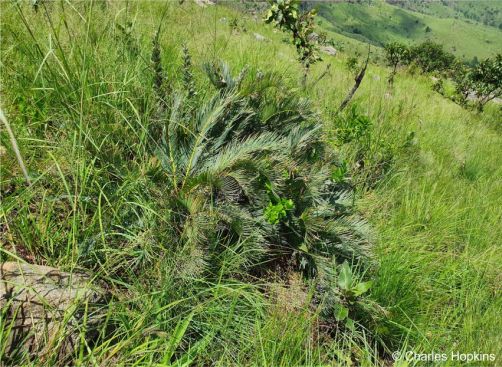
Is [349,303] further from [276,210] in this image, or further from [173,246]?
[173,246]

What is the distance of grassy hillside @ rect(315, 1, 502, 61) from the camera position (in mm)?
166375

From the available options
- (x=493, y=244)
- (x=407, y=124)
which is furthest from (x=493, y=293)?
(x=407, y=124)

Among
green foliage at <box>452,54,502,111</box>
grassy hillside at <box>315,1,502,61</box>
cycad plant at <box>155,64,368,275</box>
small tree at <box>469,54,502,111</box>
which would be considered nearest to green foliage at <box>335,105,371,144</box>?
cycad plant at <box>155,64,368,275</box>

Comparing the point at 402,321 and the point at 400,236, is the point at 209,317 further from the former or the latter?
the point at 400,236

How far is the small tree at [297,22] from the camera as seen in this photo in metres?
3.21

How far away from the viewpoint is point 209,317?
1355mm

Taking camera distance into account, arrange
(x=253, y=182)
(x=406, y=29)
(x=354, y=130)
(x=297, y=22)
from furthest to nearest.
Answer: (x=406, y=29) → (x=297, y=22) → (x=354, y=130) → (x=253, y=182)

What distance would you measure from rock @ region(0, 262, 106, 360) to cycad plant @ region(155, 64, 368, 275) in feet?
1.44

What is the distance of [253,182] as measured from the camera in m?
1.63

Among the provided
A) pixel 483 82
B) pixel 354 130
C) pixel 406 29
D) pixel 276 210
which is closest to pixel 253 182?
pixel 276 210

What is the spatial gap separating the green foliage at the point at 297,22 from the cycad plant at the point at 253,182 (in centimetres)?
155

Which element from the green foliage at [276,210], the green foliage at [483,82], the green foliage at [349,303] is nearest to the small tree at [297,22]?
the green foliage at [276,210]

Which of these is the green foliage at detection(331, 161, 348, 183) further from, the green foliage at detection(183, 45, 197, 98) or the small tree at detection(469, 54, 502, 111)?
the small tree at detection(469, 54, 502, 111)

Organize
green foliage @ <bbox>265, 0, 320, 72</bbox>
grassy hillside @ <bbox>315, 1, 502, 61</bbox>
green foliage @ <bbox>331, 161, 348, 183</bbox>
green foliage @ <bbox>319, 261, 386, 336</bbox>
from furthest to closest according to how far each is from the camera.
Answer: grassy hillside @ <bbox>315, 1, 502, 61</bbox> < green foliage @ <bbox>265, 0, 320, 72</bbox> < green foliage @ <bbox>331, 161, 348, 183</bbox> < green foliage @ <bbox>319, 261, 386, 336</bbox>
